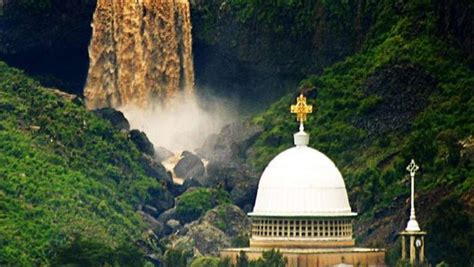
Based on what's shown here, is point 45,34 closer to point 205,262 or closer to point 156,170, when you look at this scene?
point 156,170

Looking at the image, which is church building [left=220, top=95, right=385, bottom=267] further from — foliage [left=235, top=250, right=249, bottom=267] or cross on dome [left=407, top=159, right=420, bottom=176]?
cross on dome [left=407, top=159, right=420, bottom=176]

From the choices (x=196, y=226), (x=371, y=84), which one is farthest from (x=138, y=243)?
(x=371, y=84)

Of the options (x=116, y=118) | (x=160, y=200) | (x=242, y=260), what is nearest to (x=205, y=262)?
(x=242, y=260)

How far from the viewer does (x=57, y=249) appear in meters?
162

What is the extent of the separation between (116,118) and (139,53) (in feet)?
20.6

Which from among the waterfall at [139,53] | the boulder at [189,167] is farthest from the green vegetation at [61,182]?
the waterfall at [139,53]

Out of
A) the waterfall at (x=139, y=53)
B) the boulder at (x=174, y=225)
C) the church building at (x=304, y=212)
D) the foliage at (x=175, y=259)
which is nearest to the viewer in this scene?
the church building at (x=304, y=212)

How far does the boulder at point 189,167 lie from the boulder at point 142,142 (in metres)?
1.29

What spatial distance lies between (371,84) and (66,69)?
766 inches

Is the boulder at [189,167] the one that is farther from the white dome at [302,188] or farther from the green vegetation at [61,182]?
the white dome at [302,188]

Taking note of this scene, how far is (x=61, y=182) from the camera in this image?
177125 millimetres

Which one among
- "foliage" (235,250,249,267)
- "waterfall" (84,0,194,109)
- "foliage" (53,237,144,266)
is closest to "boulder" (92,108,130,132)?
"waterfall" (84,0,194,109)

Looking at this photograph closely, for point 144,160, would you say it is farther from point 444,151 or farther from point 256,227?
point 256,227

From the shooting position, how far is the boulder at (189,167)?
185875 millimetres
